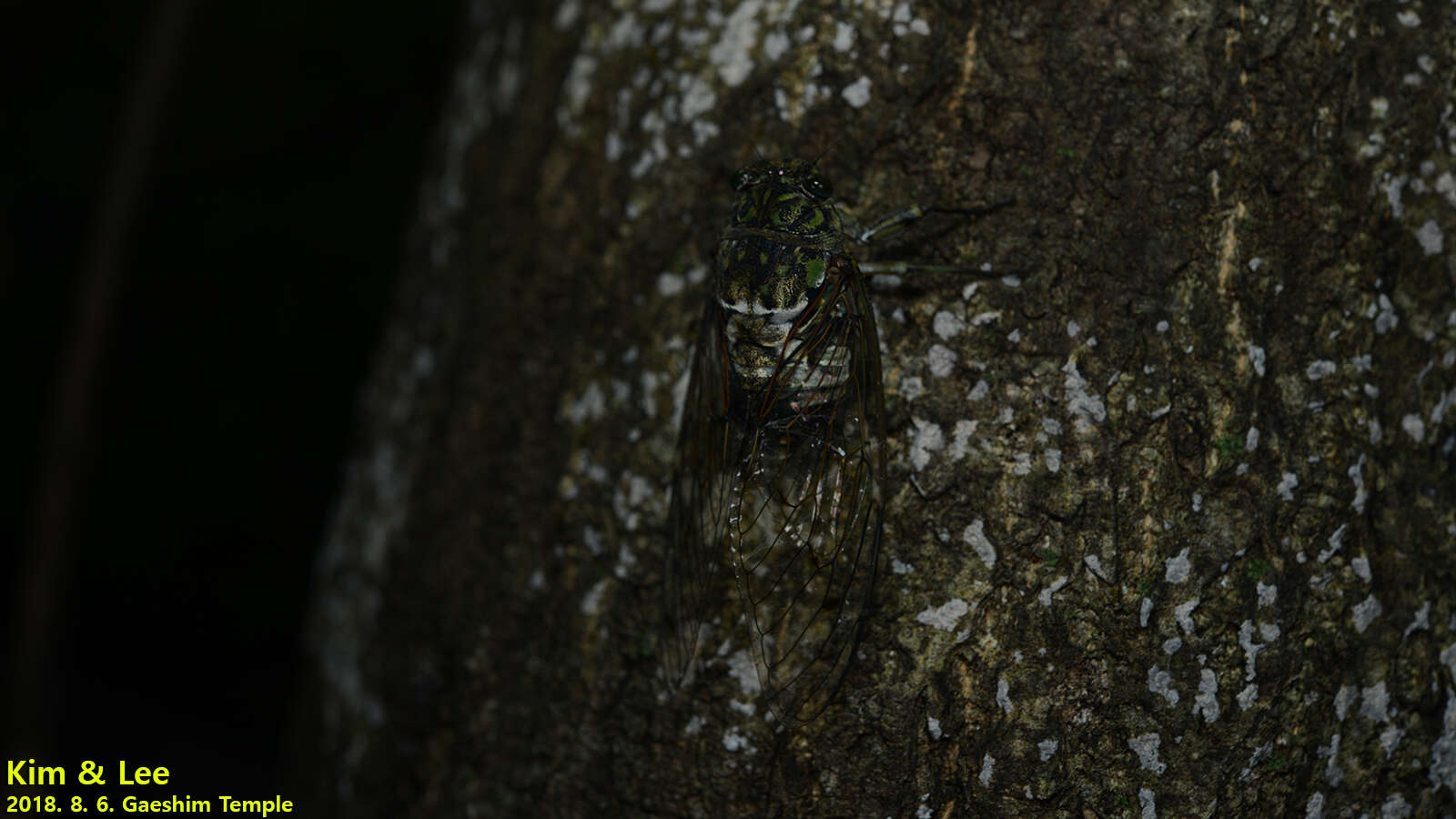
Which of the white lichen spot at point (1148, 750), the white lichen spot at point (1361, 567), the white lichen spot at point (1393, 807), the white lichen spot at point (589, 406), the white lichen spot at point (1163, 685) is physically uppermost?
the white lichen spot at point (589, 406)

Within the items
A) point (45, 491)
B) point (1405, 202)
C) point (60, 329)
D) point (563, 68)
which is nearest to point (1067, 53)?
point (1405, 202)

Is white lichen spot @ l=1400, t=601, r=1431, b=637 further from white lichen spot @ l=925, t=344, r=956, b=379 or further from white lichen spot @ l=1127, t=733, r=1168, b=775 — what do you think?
white lichen spot @ l=925, t=344, r=956, b=379

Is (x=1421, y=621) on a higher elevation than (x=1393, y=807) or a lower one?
higher

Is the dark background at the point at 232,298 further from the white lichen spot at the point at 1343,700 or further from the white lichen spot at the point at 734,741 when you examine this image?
the white lichen spot at the point at 1343,700

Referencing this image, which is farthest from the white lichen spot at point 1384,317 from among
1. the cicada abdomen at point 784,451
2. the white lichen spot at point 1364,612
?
the cicada abdomen at point 784,451

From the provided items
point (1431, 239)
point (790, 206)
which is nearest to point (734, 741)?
point (790, 206)

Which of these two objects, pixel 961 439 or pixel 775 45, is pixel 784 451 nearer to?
pixel 961 439

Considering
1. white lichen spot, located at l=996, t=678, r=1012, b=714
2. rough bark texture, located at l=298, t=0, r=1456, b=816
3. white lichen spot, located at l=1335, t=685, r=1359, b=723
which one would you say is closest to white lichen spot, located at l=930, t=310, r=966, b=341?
rough bark texture, located at l=298, t=0, r=1456, b=816

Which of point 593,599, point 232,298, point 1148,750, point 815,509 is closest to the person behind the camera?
point 1148,750
